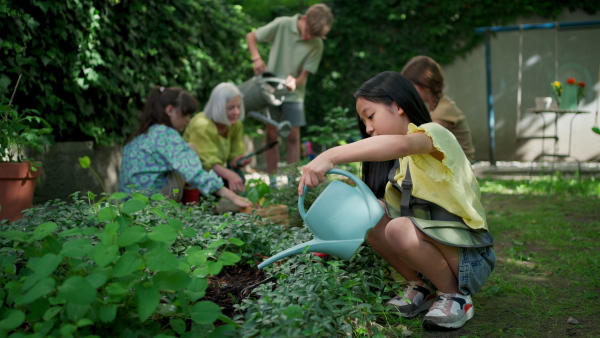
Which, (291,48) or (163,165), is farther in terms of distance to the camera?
(291,48)

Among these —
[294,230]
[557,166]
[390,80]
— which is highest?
[390,80]

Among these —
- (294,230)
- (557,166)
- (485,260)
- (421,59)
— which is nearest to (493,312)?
(485,260)

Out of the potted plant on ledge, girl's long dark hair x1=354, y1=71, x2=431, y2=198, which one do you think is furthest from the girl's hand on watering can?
the potted plant on ledge

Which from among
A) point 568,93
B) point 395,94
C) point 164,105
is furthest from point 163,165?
point 568,93

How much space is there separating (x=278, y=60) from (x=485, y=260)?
142 inches

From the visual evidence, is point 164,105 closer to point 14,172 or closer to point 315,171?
point 14,172

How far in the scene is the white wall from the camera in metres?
8.03

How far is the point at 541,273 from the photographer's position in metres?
2.68

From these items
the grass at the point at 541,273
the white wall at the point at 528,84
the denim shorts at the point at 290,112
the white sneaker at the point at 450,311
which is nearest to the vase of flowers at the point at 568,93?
the white wall at the point at 528,84

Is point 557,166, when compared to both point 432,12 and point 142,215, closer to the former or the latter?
point 432,12

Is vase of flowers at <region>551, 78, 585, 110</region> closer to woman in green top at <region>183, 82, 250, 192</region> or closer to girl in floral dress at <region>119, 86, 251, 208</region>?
woman in green top at <region>183, 82, 250, 192</region>

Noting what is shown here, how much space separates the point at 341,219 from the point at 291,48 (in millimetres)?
3632

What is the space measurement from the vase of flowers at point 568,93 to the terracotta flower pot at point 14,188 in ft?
17.9

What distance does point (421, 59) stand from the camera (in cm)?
361
